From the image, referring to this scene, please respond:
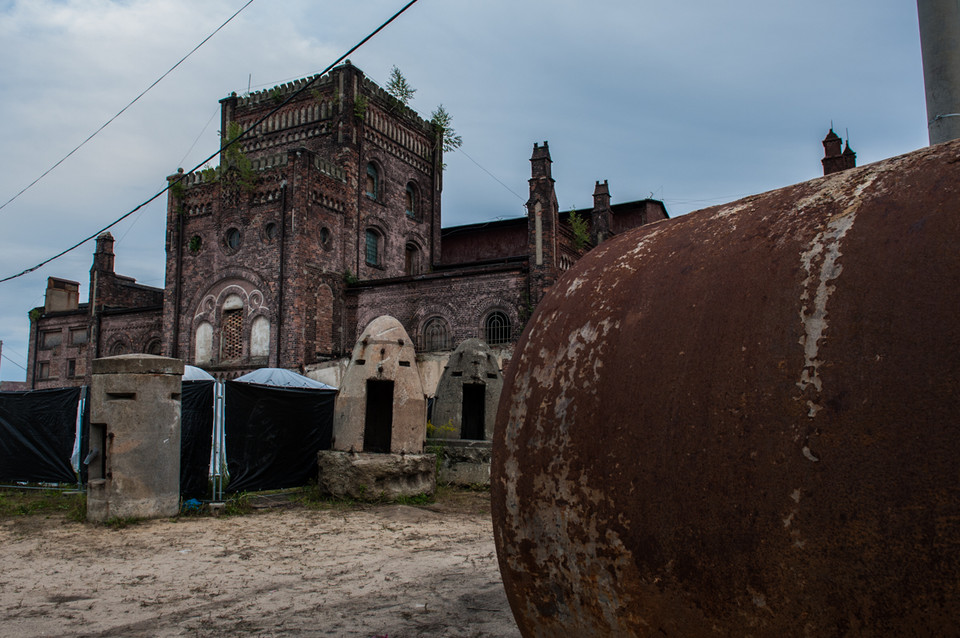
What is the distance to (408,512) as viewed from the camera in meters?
8.88

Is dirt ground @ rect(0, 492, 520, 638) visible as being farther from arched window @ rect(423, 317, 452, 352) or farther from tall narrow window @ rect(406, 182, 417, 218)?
tall narrow window @ rect(406, 182, 417, 218)

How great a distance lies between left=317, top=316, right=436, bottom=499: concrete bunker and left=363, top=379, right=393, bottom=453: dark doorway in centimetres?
171

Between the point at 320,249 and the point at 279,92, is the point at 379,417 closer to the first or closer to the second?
the point at 320,249

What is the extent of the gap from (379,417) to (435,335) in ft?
40.0

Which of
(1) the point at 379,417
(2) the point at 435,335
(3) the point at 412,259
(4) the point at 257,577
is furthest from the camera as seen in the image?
(3) the point at 412,259

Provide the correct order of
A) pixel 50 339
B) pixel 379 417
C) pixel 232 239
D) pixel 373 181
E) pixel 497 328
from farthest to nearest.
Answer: pixel 50 339 < pixel 373 181 < pixel 232 239 < pixel 497 328 < pixel 379 417

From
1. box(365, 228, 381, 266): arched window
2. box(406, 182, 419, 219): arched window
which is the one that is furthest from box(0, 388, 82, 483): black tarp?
box(406, 182, 419, 219): arched window

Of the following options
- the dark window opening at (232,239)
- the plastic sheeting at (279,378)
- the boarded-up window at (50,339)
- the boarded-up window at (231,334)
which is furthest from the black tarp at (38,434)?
the boarded-up window at (50,339)

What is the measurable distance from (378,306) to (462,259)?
8834mm

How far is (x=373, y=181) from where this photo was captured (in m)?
28.9

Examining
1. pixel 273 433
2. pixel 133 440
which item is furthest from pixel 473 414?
pixel 133 440

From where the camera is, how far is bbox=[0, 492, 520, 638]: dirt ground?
160 inches

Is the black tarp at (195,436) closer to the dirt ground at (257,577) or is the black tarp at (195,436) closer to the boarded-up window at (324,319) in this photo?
the dirt ground at (257,577)

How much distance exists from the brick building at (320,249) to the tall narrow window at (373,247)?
5 centimetres
